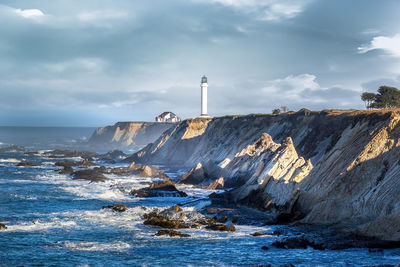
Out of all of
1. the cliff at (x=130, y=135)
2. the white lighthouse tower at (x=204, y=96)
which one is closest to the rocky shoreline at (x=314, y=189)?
the white lighthouse tower at (x=204, y=96)

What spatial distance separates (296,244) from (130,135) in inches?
4984

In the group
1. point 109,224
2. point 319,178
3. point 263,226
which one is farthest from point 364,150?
point 109,224

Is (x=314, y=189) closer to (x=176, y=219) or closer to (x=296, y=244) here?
(x=296, y=244)

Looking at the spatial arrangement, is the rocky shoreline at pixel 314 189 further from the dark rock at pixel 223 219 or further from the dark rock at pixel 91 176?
the dark rock at pixel 91 176

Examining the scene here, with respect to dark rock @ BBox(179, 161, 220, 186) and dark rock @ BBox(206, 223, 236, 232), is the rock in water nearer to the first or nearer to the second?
dark rock @ BBox(206, 223, 236, 232)

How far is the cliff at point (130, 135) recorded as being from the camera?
136500 millimetres

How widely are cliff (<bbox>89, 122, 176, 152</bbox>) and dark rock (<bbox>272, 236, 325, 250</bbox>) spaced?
11125 centimetres

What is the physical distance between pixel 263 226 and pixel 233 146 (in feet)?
110

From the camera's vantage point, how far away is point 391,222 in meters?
20.9

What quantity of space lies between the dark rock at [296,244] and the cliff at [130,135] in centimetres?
11125

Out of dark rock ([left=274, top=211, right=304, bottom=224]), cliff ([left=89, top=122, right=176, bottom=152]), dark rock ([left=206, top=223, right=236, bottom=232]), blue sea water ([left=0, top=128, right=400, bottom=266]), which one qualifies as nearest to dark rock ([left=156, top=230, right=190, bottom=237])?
blue sea water ([left=0, top=128, right=400, bottom=266])

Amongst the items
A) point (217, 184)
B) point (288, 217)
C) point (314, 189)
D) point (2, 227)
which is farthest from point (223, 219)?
point (217, 184)

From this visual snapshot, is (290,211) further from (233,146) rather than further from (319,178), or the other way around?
(233,146)

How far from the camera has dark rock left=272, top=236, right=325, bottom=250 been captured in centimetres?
2106
